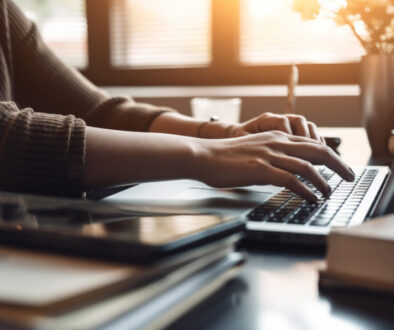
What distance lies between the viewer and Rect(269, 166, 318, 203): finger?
2.03 ft

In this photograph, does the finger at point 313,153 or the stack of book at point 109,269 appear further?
the finger at point 313,153

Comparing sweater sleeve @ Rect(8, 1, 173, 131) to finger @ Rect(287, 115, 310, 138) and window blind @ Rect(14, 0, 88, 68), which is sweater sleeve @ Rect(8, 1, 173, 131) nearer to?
finger @ Rect(287, 115, 310, 138)

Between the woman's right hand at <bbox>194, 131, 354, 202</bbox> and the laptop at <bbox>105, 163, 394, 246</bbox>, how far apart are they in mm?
19

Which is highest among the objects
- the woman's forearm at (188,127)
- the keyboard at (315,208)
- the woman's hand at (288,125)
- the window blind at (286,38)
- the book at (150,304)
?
the window blind at (286,38)

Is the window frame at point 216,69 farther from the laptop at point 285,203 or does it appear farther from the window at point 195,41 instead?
the laptop at point 285,203

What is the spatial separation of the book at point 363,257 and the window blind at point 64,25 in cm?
231

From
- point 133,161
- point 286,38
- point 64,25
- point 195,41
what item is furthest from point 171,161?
point 64,25

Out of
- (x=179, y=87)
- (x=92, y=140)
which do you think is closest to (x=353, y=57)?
(x=179, y=87)

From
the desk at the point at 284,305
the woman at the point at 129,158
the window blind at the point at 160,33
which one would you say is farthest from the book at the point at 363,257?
the window blind at the point at 160,33

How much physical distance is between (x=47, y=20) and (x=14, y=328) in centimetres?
259

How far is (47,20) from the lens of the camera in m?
2.64

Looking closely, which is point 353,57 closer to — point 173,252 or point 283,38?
point 283,38

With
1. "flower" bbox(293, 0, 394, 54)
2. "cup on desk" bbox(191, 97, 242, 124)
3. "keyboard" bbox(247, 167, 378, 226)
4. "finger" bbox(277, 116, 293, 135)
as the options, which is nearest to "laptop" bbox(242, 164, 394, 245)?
"keyboard" bbox(247, 167, 378, 226)

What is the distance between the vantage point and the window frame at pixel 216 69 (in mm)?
2193
